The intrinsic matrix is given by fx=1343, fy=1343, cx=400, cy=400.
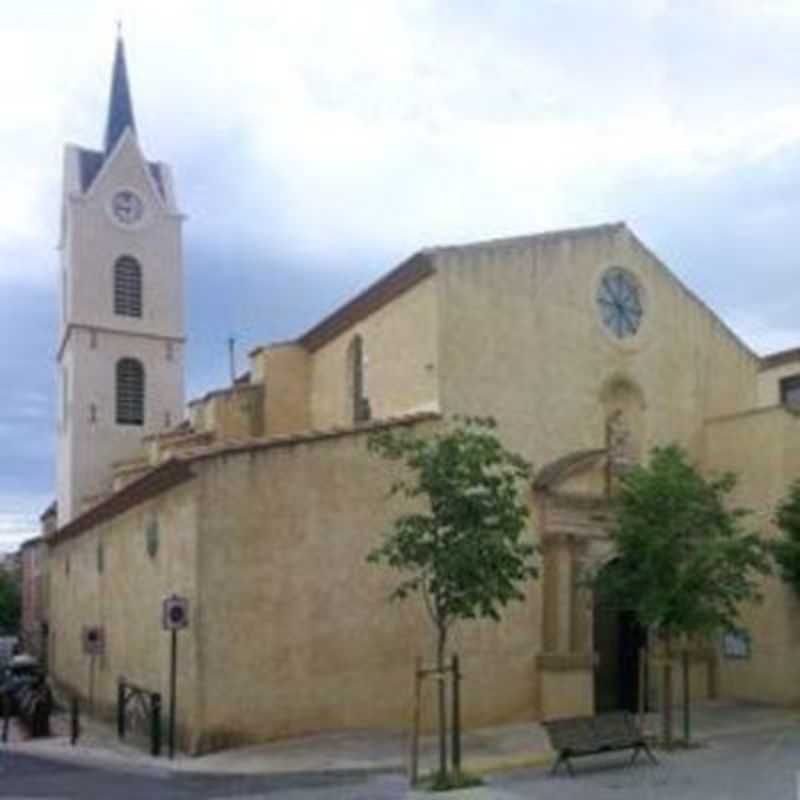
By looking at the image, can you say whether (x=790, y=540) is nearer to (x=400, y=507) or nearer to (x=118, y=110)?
(x=400, y=507)

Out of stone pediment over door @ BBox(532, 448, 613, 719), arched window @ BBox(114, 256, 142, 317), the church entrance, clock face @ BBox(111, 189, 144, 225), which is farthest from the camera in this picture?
clock face @ BBox(111, 189, 144, 225)

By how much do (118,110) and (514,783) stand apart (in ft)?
133

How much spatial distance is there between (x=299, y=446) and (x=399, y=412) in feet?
13.4

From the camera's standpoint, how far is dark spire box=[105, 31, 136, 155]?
5306 centimetres

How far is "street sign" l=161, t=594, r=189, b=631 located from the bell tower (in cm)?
2309

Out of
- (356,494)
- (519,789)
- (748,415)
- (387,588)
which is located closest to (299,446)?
(356,494)

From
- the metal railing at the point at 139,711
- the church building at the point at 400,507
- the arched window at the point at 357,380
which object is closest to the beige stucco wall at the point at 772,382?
the church building at the point at 400,507

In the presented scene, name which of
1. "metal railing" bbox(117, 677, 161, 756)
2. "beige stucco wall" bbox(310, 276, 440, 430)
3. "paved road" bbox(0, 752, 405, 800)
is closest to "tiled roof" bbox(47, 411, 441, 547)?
"beige stucco wall" bbox(310, 276, 440, 430)

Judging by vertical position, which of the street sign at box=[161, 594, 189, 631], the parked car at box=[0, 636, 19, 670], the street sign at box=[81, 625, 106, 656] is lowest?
the parked car at box=[0, 636, 19, 670]

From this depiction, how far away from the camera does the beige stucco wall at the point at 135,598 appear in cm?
2319

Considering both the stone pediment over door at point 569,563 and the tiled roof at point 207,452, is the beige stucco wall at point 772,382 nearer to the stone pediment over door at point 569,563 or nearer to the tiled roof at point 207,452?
the stone pediment over door at point 569,563

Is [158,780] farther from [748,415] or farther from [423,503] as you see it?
A: [748,415]

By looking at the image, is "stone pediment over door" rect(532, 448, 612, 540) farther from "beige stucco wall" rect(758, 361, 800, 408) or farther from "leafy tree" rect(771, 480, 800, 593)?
"beige stucco wall" rect(758, 361, 800, 408)

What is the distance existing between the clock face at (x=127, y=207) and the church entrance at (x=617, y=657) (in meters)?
27.6
